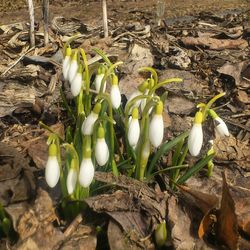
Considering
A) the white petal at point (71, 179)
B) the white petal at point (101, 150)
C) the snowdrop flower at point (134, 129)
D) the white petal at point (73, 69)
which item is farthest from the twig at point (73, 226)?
the white petal at point (73, 69)

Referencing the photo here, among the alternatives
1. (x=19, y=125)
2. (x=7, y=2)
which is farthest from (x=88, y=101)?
(x=7, y=2)

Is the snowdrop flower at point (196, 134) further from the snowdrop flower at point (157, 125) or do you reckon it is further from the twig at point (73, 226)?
the twig at point (73, 226)

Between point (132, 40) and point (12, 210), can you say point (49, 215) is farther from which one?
point (132, 40)

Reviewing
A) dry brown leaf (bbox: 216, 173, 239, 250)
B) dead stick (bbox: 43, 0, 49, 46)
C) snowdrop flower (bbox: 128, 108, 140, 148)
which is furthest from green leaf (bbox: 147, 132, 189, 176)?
dead stick (bbox: 43, 0, 49, 46)

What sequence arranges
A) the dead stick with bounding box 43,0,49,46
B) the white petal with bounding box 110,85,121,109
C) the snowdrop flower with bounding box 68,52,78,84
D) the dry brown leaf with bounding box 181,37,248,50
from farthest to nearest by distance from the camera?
the dry brown leaf with bounding box 181,37,248,50 < the dead stick with bounding box 43,0,49,46 < the snowdrop flower with bounding box 68,52,78,84 < the white petal with bounding box 110,85,121,109

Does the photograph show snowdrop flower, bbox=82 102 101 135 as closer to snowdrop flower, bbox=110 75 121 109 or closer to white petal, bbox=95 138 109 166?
white petal, bbox=95 138 109 166

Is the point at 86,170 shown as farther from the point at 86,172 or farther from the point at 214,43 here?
the point at 214,43
